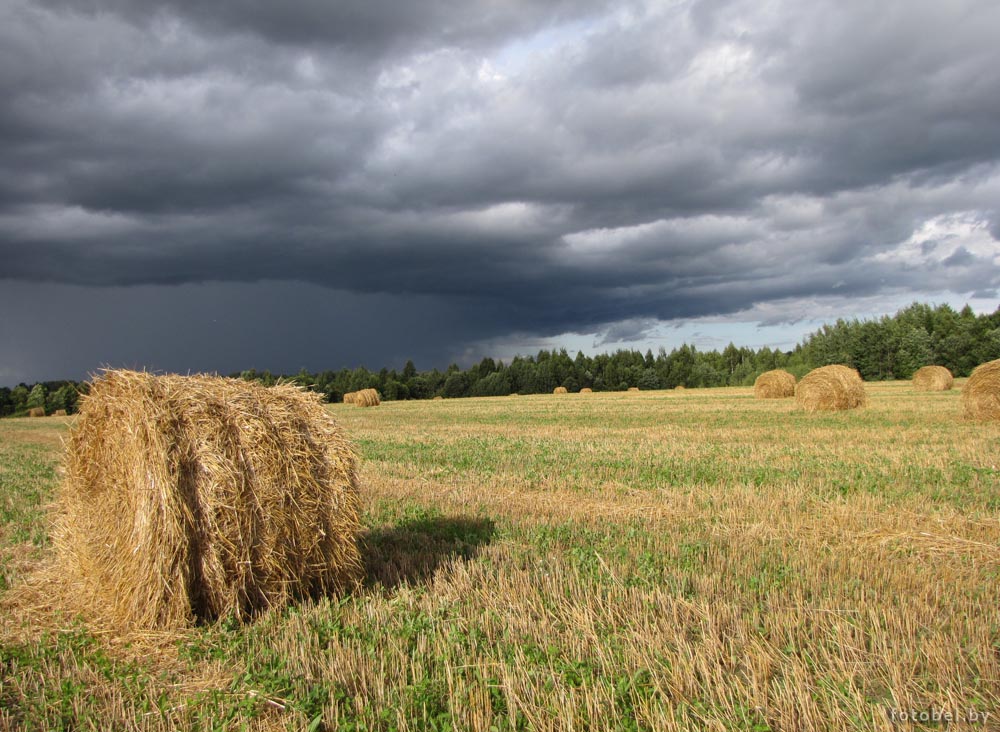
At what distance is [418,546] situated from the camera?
739cm

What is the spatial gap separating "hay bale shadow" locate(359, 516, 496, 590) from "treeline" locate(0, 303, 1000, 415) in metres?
60.9

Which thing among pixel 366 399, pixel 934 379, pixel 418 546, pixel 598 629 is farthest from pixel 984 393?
pixel 366 399

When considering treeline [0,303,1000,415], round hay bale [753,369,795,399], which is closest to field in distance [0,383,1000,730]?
round hay bale [753,369,795,399]

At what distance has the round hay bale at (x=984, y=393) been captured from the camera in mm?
19547

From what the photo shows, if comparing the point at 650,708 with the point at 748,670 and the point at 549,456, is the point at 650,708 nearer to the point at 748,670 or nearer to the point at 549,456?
the point at 748,670

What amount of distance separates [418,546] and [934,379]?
41943 mm

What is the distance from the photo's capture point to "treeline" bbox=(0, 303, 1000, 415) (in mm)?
71812

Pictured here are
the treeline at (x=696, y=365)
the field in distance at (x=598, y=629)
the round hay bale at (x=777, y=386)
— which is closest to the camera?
the field in distance at (x=598, y=629)

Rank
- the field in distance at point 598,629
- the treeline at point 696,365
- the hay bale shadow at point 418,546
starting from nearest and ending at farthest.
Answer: the field in distance at point 598,629, the hay bale shadow at point 418,546, the treeline at point 696,365

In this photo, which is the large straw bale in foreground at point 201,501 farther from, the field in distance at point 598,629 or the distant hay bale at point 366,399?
the distant hay bale at point 366,399

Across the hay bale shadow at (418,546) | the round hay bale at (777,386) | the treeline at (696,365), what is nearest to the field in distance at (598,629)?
the hay bale shadow at (418,546)

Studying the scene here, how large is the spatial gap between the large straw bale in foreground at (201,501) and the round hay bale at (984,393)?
20.7 m

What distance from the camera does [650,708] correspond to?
3689 mm

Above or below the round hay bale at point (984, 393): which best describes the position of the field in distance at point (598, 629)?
below
